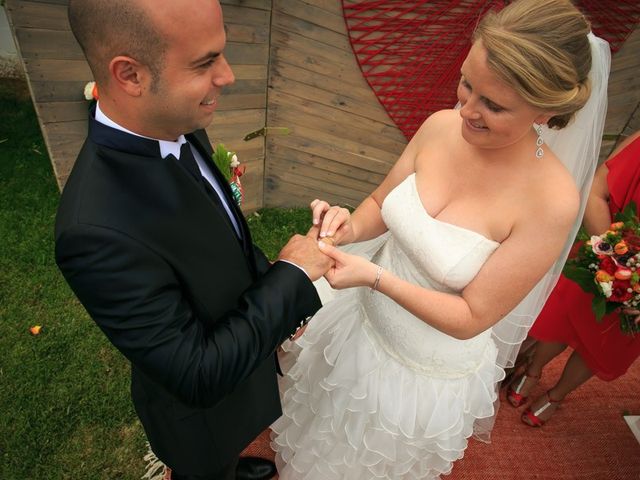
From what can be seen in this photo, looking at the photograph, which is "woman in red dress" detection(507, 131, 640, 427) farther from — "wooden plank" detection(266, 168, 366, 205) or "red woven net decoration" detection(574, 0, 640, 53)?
"wooden plank" detection(266, 168, 366, 205)

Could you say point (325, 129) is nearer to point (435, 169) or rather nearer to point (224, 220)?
point (435, 169)

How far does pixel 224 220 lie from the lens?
5.25 feet

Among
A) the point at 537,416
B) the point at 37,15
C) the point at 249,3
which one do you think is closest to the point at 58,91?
the point at 37,15

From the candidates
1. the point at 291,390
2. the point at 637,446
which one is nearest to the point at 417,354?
the point at 291,390

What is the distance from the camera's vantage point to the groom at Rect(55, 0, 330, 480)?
127 cm

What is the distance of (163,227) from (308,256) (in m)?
0.57

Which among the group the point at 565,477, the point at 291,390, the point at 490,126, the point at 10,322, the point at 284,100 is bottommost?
the point at 10,322

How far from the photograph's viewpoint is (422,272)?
6.93 ft

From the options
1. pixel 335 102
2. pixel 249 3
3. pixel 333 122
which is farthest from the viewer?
pixel 333 122

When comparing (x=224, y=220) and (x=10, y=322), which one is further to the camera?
(x=10, y=322)

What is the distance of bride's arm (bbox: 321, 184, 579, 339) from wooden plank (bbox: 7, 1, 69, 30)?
99.7 inches

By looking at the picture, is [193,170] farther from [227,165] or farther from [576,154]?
[576,154]

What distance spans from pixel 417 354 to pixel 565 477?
1.82 metres

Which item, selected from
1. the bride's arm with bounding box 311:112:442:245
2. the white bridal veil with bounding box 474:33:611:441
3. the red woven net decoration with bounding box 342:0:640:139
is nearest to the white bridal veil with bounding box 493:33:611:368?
the white bridal veil with bounding box 474:33:611:441
